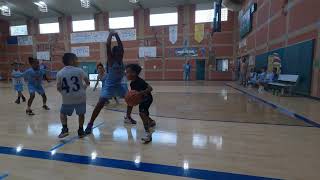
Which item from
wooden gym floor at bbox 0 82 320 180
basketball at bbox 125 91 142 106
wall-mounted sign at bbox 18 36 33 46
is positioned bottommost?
wooden gym floor at bbox 0 82 320 180

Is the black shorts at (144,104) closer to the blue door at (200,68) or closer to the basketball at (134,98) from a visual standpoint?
the basketball at (134,98)

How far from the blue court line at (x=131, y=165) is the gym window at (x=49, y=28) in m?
24.8

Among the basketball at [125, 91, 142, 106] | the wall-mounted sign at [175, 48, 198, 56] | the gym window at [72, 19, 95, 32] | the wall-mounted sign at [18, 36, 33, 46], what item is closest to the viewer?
the basketball at [125, 91, 142, 106]

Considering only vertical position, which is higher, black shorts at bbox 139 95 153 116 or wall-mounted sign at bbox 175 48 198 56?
wall-mounted sign at bbox 175 48 198 56

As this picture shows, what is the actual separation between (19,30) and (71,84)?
27857 mm

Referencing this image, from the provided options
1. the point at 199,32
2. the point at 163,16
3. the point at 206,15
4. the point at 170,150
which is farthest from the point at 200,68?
the point at 170,150

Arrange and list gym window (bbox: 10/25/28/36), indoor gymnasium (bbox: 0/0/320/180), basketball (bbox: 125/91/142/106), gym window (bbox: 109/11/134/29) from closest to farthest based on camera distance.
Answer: indoor gymnasium (bbox: 0/0/320/180)
basketball (bbox: 125/91/142/106)
gym window (bbox: 109/11/134/29)
gym window (bbox: 10/25/28/36)

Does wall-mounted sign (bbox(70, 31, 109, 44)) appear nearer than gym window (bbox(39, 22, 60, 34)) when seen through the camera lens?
Yes

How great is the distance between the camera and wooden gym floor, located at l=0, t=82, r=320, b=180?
2.28m

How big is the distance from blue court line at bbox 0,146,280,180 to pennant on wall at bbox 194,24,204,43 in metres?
19.8

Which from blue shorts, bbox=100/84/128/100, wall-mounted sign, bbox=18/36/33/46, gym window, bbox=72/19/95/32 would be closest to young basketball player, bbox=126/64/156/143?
blue shorts, bbox=100/84/128/100

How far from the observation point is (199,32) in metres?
20.9

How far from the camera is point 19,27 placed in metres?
25.5

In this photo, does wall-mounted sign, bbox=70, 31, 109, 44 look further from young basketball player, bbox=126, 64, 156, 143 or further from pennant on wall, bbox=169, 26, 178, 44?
young basketball player, bbox=126, 64, 156, 143
